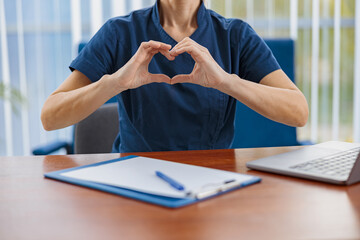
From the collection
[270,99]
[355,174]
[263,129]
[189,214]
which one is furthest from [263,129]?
[189,214]

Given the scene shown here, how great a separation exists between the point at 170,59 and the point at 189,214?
0.54 metres

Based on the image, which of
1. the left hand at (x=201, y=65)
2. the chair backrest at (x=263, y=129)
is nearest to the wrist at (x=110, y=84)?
the left hand at (x=201, y=65)

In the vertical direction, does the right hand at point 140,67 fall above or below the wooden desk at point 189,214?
above

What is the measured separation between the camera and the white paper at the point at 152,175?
2.28ft

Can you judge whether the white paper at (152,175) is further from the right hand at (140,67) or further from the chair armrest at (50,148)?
the chair armrest at (50,148)

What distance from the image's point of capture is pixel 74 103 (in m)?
1.16

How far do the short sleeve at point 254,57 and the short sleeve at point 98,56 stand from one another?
0.40m

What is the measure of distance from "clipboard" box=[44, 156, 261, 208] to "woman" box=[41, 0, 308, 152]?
382 millimetres

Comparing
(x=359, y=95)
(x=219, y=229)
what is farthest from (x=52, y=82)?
(x=219, y=229)

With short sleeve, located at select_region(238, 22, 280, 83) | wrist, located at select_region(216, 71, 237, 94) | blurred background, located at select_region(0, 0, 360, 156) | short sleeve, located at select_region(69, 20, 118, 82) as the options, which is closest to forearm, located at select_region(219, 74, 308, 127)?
wrist, located at select_region(216, 71, 237, 94)

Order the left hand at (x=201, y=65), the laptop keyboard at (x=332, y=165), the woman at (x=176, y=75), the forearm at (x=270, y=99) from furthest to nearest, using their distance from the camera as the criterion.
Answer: the woman at (x=176, y=75), the forearm at (x=270, y=99), the left hand at (x=201, y=65), the laptop keyboard at (x=332, y=165)

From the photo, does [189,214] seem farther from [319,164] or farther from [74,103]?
[74,103]

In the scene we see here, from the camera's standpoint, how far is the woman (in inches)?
49.8

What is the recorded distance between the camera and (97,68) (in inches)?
50.4
